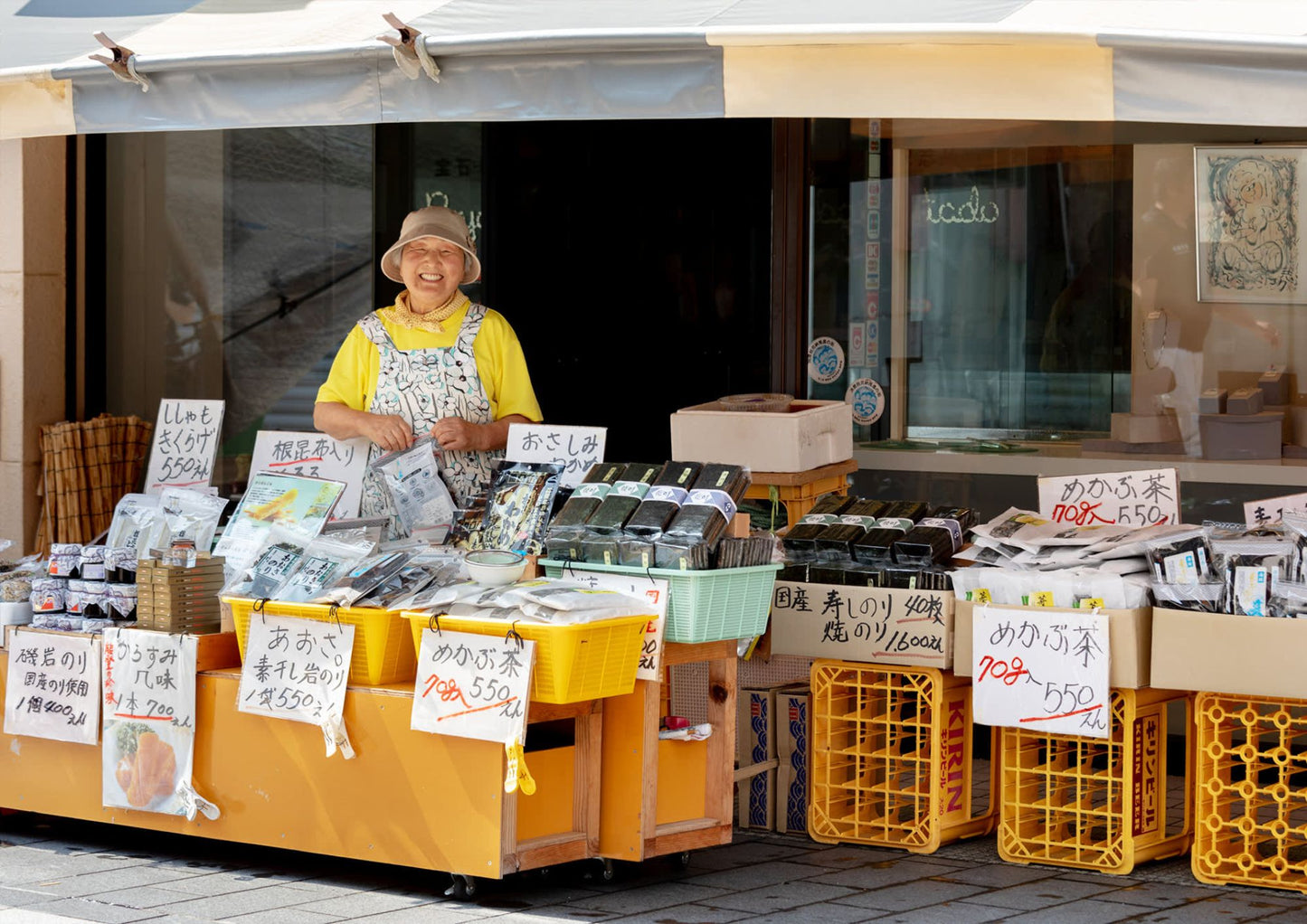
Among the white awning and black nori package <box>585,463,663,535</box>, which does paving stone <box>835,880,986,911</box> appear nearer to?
black nori package <box>585,463,663,535</box>

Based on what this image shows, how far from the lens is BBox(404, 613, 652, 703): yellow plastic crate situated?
4.60 metres

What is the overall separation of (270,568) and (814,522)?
67.9 inches

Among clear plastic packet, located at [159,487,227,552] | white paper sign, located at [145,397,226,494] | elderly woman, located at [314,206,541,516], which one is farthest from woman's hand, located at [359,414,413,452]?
white paper sign, located at [145,397,226,494]

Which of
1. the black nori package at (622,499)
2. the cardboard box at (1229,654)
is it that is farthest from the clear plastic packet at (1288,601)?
the black nori package at (622,499)

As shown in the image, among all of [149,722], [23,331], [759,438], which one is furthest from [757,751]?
[23,331]

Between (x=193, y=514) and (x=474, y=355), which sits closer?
(x=193, y=514)

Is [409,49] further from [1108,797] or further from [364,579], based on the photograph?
[1108,797]

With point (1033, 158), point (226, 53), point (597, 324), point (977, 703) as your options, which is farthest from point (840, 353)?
point (226, 53)

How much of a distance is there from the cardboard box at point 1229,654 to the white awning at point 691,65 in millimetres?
1347

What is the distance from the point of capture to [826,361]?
25.2 ft

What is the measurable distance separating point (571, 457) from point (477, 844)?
1386 millimetres

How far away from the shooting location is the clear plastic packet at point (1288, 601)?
484cm

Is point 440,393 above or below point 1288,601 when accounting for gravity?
above

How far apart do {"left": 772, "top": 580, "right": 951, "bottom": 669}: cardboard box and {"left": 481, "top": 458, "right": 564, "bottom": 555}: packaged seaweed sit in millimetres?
807
